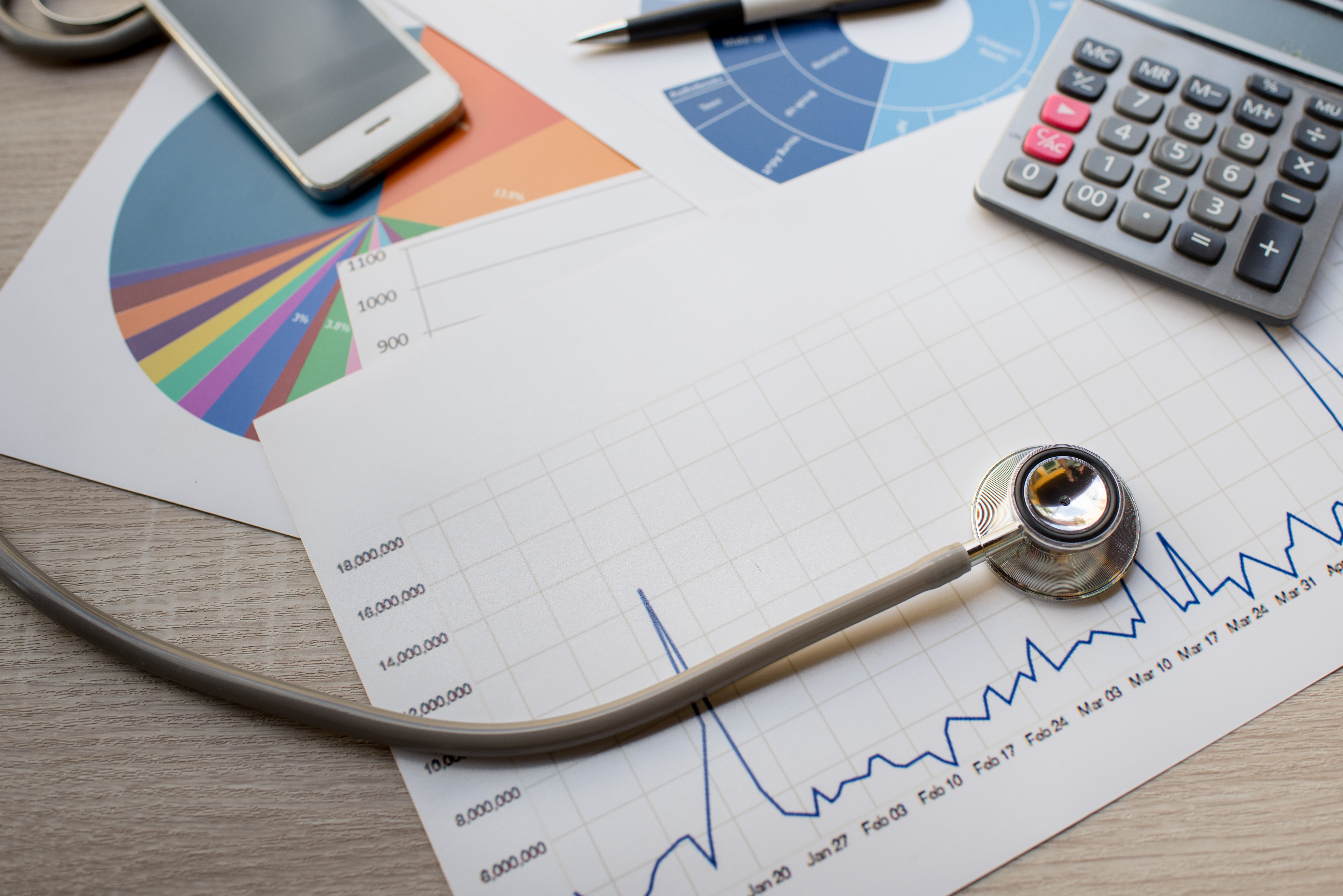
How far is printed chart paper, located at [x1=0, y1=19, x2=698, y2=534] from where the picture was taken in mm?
470

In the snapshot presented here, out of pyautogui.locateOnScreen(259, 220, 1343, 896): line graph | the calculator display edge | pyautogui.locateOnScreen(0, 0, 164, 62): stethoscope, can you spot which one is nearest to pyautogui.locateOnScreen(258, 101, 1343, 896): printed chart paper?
pyautogui.locateOnScreen(259, 220, 1343, 896): line graph

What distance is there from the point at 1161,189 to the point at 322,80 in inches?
21.9

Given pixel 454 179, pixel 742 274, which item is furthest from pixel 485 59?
pixel 742 274

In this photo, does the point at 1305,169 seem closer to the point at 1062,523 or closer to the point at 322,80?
the point at 1062,523

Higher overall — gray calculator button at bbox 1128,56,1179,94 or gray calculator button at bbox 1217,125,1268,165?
gray calculator button at bbox 1128,56,1179,94

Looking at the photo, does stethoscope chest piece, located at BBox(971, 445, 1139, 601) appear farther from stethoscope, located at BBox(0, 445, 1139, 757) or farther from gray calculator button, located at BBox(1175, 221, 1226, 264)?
gray calculator button, located at BBox(1175, 221, 1226, 264)

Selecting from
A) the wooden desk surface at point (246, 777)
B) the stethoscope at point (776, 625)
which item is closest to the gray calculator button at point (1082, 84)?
the stethoscope at point (776, 625)

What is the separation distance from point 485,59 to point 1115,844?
63cm

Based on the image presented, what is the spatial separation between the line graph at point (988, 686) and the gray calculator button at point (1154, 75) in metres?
0.27

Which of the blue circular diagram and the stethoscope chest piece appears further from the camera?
the blue circular diagram

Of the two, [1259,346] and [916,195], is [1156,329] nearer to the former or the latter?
[1259,346]

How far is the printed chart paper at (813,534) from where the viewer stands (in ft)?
1.26

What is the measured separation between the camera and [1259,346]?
464 mm

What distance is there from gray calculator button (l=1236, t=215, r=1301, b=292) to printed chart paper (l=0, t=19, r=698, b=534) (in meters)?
0.34
